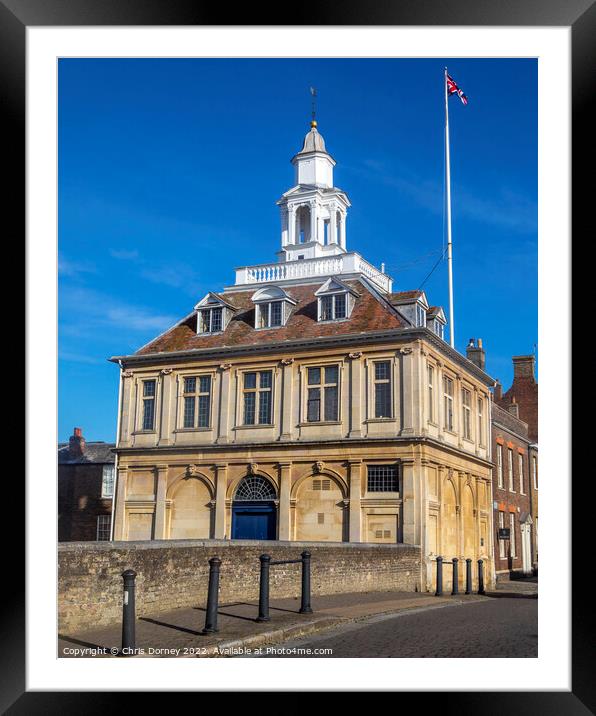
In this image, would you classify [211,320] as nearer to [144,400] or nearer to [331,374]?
[144,400]

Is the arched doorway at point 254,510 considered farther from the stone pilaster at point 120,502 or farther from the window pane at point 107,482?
the window pane at point 107,482

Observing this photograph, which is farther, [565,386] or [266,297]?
[266,297]

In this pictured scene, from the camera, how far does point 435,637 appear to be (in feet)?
36.7

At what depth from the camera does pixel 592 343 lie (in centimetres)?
890

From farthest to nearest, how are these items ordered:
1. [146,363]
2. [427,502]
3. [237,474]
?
1. [146,363]
2. [237,474]
3. [427,502]

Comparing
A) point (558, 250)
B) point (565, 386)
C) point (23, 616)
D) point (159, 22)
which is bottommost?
point (23, 616)

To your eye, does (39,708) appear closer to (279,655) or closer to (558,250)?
(279,655)

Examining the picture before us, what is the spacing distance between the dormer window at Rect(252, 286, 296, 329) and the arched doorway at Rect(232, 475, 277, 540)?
16.6 ft

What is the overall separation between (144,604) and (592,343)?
23.0ft

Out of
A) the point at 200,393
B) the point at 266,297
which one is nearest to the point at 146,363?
the point at 200,393

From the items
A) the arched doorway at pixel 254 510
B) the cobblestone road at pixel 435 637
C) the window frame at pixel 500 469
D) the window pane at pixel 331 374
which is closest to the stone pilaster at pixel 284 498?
the arched doorway at pixel 254 510

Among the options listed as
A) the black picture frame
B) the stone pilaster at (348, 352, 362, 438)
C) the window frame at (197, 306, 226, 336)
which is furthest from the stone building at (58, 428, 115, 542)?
the black picture frame

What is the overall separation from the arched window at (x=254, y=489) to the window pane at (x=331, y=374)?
366 cm

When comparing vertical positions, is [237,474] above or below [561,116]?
below
